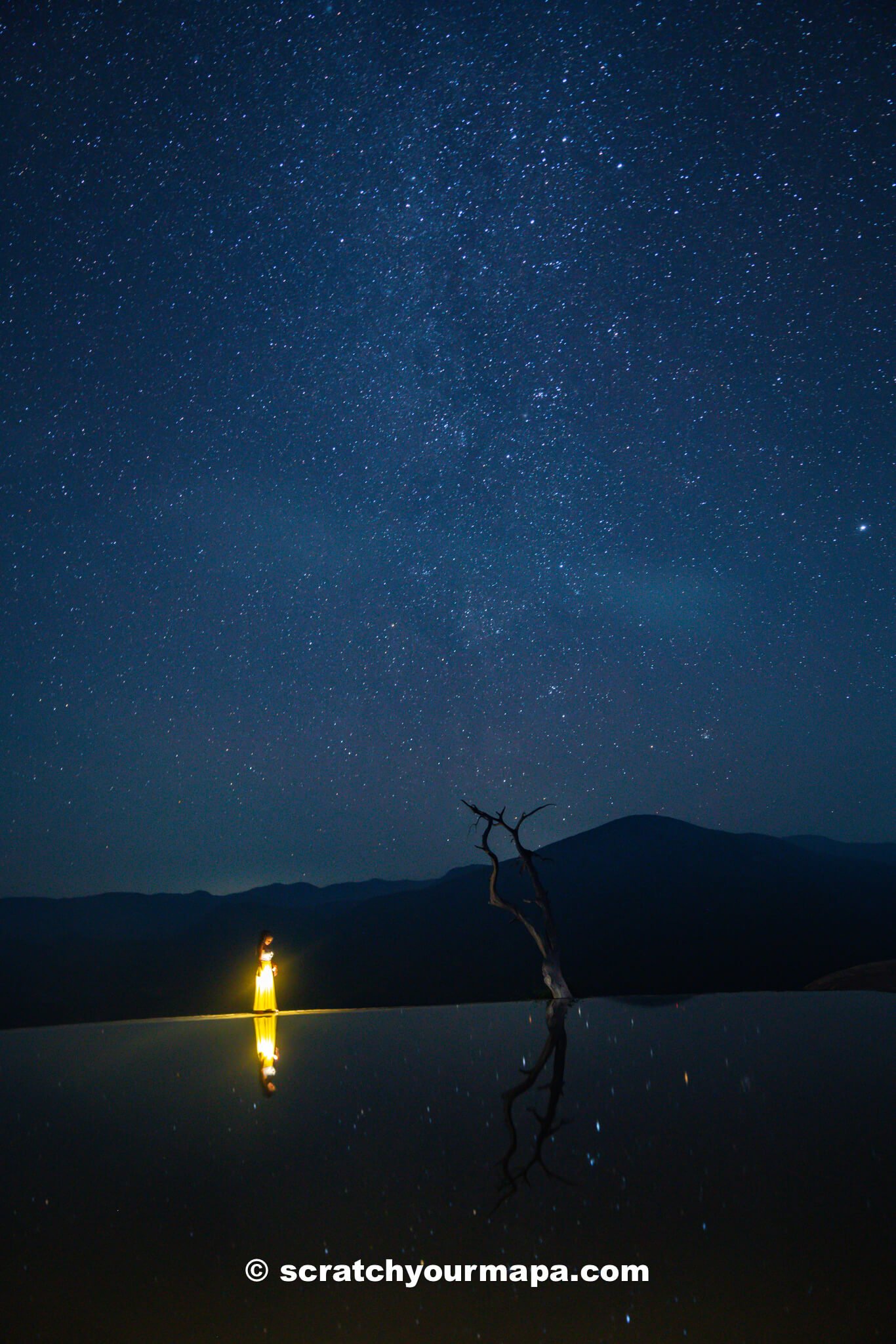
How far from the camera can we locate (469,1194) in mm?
4520

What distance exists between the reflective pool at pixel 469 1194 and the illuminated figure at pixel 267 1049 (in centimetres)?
10

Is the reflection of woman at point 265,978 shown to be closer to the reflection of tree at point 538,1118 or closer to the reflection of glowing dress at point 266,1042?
the reflection of glowing dress at point 266,1042

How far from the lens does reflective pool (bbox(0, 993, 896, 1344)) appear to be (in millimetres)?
3244

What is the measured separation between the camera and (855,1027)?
10008 millimetres

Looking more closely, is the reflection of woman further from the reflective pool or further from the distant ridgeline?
the distant ridgeline

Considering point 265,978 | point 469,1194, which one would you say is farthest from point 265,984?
point 469,1194

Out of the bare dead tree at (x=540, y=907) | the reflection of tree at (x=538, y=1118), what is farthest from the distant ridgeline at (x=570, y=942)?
the reflection of tree at (x=538, y=1118)

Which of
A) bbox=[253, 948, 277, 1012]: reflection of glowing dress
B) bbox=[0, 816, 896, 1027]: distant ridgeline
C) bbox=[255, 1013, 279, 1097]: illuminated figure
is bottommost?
bbox=[255, 1013, 279, 1097]: illuminated figure

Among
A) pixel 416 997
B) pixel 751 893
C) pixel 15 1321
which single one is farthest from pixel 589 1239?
pixel 751 893

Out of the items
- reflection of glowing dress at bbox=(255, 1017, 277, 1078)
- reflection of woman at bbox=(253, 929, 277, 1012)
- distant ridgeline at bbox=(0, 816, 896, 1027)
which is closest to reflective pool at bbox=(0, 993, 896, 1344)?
reflection of glowing dress at bbox=(255, 1017, 277, 1078)

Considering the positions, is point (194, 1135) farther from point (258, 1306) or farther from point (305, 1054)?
point (305, 1054)

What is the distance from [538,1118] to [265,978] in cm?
958

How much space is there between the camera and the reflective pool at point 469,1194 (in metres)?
3.24

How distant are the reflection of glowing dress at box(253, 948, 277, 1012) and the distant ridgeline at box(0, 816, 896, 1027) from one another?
4599cm
